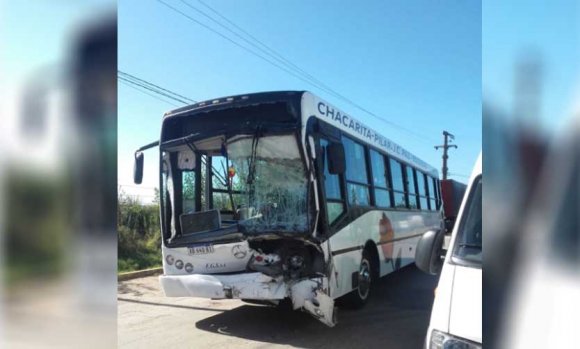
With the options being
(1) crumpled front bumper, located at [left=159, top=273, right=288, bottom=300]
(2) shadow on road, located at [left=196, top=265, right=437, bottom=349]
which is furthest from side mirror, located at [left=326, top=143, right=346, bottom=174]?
(2) shadow on road, located at [left=196, top=265, right=437, bottom=349]

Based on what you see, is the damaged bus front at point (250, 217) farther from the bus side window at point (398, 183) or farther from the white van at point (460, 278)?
the bus side window at point (398, 183)

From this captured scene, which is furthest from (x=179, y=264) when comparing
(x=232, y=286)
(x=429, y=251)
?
(x=429, y=251)

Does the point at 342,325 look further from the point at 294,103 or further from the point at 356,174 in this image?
the point at 294,103

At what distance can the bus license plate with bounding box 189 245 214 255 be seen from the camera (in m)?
5.36

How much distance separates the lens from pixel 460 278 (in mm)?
2404

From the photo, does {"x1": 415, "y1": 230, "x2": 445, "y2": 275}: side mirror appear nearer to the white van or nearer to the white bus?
the white van

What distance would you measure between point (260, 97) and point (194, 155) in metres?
1.26

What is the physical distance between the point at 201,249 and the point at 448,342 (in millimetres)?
3750

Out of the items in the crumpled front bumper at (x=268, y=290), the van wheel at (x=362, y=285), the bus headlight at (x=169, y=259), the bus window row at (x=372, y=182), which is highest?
the bus window row at (x=372, y=182)

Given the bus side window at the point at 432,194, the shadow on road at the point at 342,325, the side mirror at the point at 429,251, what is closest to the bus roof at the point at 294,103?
the shadow on road at the point at 342,325

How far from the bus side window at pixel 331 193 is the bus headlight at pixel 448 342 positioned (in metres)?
3.12

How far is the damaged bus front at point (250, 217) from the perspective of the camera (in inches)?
200

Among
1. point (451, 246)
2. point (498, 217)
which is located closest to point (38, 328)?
point (498, 217)

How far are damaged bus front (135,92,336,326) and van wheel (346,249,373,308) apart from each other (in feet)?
4.16
